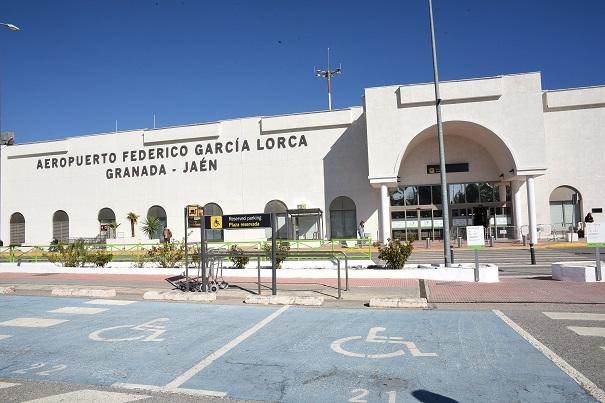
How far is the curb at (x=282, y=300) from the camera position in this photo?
34.2 feet

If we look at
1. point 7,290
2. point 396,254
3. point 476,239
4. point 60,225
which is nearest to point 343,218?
point 396,254

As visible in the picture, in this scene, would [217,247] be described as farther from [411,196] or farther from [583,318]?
[583,318]

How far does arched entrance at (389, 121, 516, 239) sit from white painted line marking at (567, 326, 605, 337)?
24.4 meters

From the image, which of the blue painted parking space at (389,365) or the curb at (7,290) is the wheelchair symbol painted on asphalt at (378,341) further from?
the curb at (7,290)

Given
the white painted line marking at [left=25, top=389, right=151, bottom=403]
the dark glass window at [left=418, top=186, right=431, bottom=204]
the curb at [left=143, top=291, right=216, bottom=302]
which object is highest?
the dark glass window at [left=418, top=186, right=431, bottom=204]

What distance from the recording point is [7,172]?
41.8 meters

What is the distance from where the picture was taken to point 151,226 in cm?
3556

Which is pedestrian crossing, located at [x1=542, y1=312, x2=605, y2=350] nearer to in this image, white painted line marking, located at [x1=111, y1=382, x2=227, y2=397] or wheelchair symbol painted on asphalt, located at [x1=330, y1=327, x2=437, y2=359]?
wheelchair symbol painted on asphalt, located at [x1=330, y1=327, x2=437, y2=359]

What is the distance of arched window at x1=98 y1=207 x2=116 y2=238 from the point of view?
3773 centimetres

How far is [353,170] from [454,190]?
7495 mm

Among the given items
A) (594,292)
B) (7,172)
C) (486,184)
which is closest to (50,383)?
(594,292)

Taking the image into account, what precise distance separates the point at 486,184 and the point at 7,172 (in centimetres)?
4207

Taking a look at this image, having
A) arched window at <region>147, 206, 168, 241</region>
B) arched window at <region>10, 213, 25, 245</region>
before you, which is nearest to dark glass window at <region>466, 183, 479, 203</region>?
arched window at <region>147, 206, 168, 241</region>

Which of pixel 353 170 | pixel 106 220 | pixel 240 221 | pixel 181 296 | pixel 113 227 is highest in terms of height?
pixel 353 170
